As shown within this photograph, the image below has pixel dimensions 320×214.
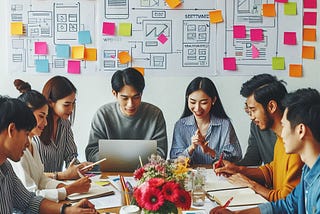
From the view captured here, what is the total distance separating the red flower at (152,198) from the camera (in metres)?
1.54

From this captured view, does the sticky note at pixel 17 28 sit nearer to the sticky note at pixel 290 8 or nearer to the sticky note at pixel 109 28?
the sticky note at pixel 109 28

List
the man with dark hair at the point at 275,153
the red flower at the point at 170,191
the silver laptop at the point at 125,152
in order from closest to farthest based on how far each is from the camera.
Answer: the red flower at the point at 170,191, the man with dark hair at the point at 275,153, the silver laptop at the point at 125,152

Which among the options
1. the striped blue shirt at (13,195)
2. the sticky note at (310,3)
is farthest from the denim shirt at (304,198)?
the sticky note at (310,3)

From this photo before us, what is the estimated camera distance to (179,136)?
3.00 m

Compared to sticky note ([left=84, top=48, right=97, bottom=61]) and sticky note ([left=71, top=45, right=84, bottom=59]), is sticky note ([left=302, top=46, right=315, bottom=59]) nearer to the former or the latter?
sticky note ([left=84, top=48, right=97, bottom=61])

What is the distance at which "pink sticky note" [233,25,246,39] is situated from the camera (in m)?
3.74

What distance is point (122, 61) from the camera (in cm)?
377

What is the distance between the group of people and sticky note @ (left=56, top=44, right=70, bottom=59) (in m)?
0.83

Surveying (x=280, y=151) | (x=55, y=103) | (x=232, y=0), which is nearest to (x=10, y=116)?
(x=55, y=103)

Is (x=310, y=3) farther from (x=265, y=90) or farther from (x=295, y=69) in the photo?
(x=265, y=90)

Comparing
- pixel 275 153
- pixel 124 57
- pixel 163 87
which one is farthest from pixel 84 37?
pixel 275 153

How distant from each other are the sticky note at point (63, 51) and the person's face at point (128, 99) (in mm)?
911

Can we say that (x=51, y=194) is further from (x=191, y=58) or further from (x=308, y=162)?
(x=191, y=58)

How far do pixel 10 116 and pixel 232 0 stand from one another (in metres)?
2.51
